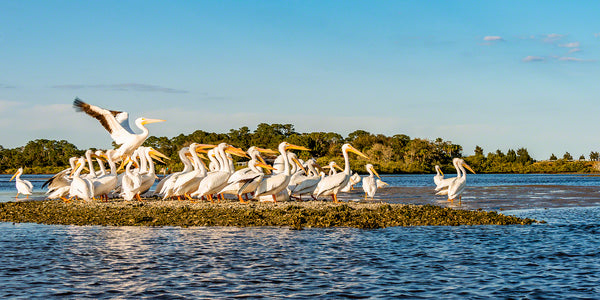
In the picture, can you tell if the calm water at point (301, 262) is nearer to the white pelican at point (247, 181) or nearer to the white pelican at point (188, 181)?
the white pelican at point (247, 181)

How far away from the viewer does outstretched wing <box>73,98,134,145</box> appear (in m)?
15.5

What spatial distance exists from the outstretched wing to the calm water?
3762mm

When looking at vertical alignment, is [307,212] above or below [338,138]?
below

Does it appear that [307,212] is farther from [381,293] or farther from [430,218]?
[381,293]

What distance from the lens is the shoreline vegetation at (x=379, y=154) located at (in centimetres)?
7806

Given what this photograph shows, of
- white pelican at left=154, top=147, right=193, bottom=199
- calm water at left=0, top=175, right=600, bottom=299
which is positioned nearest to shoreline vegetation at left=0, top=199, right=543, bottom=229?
calm water at left=0, top=175, right=600, bottom=299

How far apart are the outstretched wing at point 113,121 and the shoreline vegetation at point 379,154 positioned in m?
54.1

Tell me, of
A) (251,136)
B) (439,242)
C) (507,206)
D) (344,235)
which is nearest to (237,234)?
(344,235)

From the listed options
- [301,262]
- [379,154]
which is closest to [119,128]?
[301,262]

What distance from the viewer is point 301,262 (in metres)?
8.98

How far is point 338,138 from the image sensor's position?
98625mm

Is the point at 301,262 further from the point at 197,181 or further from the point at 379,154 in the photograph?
the point at 379,154

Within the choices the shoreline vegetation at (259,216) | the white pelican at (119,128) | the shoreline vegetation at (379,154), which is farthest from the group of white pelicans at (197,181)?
the shoreline vegetation at (379,154)

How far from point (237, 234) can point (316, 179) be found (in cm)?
647
